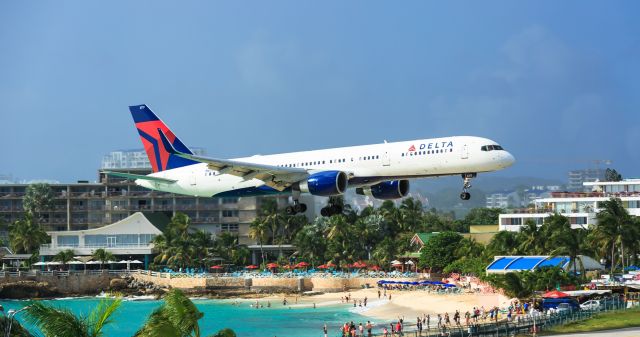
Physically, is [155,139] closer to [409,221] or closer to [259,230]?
[409,221]

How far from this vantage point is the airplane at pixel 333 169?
6056 centimetres

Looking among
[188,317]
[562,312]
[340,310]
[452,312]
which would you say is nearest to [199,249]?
[340,310]

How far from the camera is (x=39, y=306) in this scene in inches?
1074

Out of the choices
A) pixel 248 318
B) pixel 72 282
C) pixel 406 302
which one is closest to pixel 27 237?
pixel 72 282

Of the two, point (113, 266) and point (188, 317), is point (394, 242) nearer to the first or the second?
point (113, 266)

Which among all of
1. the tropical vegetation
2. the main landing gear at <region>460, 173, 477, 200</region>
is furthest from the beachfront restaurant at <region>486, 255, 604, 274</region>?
the tropical vegetation

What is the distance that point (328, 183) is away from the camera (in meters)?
63.7

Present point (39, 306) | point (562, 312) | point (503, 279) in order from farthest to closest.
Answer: point (503, 279), point (562, 312), point (39, 306)

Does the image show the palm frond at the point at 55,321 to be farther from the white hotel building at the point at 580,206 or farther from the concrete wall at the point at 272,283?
the white hotel building at the point at 580,206

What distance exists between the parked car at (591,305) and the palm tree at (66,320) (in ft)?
159

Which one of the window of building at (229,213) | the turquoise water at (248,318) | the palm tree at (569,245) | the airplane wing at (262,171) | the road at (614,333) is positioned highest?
the window of building at (229,213)

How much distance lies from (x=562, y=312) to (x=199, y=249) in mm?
91396

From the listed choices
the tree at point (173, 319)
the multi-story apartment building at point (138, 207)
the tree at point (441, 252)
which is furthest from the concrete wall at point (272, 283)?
the tree at point (173, 319)

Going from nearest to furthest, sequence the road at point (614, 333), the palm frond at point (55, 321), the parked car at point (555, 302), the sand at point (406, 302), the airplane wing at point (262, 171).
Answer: the palm frond at point (55, 321)
the road at point (614, 333)
the airplane wing at point (262, 171)
the parked car at point (555, 302)
the sand at point (406, 302)
